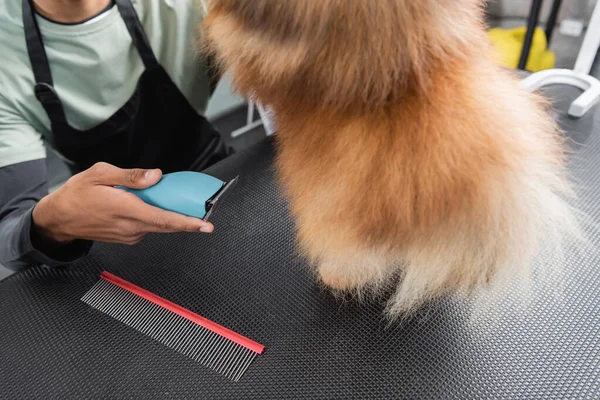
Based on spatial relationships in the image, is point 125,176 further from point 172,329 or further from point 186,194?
point 172,329

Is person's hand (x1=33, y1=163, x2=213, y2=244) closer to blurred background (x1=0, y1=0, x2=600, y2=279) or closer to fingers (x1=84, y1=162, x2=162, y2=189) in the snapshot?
fingers (x1=84, y1=162, x2=162, y2=189)

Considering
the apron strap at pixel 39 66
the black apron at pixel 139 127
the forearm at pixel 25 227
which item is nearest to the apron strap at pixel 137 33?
the black apron at pixel 139 127

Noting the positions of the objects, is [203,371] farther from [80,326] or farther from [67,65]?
[67,65]

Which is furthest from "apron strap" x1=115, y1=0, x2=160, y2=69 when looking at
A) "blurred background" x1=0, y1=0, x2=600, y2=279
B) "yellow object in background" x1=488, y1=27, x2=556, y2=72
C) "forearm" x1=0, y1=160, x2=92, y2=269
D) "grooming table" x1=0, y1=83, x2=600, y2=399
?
"yellow object in background" x1=488, y1=27, x2=556, y2=72

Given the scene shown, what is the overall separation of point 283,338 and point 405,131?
324 mm

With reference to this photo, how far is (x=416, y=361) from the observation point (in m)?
0.55

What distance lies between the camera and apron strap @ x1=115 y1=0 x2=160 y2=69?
81cm

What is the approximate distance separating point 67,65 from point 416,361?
2.46ft

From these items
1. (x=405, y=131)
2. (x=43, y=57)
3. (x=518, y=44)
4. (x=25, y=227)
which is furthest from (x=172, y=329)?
(x=518, y=44)

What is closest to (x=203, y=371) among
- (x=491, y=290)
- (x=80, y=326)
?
(x=80, y=326)

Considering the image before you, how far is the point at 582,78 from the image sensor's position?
3.36 ft

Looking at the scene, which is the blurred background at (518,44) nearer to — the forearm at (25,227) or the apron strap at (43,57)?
the apron strap at (43,57)

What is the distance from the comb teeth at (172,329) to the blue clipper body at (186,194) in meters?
0.17

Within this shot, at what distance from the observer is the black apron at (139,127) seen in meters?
0.75
